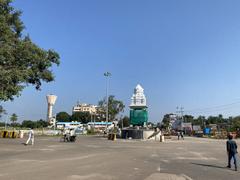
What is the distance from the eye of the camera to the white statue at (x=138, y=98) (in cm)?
5075

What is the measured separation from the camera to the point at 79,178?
1040cm

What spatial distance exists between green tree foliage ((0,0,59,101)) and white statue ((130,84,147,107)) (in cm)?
2150

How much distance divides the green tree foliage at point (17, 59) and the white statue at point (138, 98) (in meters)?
21.5

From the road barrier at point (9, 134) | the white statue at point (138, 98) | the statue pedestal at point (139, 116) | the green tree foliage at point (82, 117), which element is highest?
the green tree foliage at point (82, 117)

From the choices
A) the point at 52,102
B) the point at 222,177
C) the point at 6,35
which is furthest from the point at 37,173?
the point at 52,102

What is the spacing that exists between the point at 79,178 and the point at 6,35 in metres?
18.4

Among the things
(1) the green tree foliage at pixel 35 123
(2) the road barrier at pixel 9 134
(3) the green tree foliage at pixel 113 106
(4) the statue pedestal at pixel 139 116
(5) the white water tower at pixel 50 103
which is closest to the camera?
(2) the road barrier at pixel 9 134

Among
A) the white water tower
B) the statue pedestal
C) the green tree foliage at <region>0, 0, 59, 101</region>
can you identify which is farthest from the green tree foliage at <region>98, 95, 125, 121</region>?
the green tree foliage at <region>0, 0, 59, 101</region>

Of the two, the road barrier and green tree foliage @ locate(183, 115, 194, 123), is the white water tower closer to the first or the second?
green tree foliage @ locate(183, 115, 194, 123)

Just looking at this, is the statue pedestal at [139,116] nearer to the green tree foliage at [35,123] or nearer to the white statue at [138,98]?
the white statue at [138,98]

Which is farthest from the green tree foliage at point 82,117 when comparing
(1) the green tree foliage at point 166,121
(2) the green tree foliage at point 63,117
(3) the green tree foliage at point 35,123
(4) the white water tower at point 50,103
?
(1) the green tree foliage at point 166,121

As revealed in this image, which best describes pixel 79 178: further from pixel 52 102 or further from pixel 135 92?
pixel 52 102

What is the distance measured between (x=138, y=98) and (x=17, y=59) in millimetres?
26899

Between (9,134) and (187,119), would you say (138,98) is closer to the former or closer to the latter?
(9,134)
